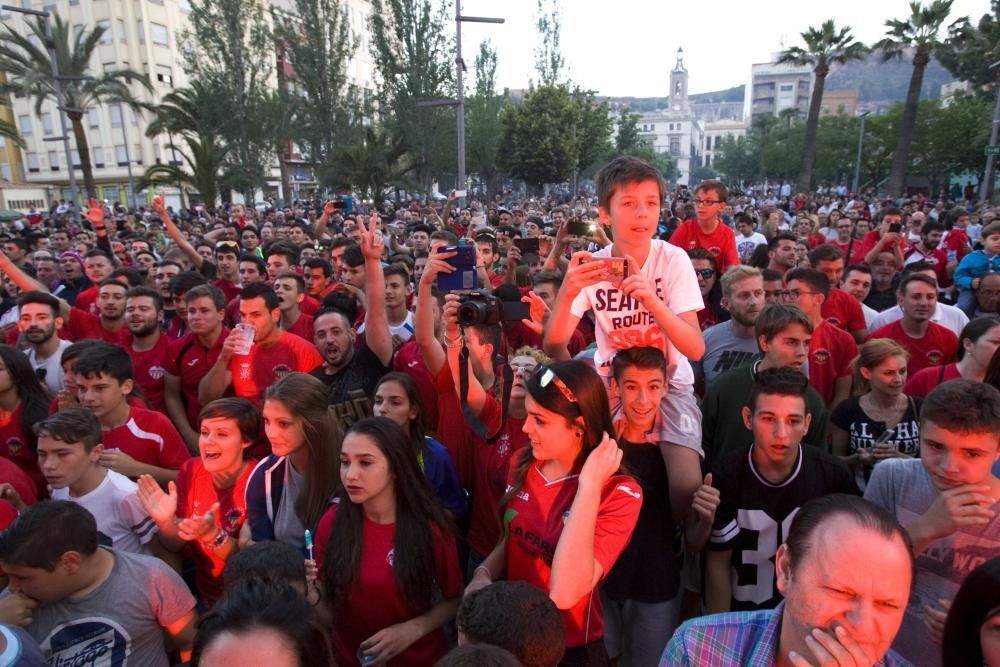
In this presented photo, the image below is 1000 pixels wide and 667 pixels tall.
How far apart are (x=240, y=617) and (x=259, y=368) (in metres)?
3.20

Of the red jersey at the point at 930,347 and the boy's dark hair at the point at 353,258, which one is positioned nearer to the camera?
the red jersey at the point at 930,347

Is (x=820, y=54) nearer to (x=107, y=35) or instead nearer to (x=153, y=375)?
(x=153, y=375)

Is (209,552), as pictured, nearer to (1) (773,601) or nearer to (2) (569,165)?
(1) (773,601)

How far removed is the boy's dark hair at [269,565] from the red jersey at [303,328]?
3.38m

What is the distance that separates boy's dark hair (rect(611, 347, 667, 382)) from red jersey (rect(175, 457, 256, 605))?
6.67 ft

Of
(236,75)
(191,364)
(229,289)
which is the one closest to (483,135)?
(236,75)

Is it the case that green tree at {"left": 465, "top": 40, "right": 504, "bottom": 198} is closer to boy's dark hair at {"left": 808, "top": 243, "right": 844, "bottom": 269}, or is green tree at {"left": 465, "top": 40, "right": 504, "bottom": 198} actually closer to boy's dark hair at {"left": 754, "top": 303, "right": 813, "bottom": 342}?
boy's dark hair at {"left": 808, "top": 243, "right": 844, "bottom": 269}

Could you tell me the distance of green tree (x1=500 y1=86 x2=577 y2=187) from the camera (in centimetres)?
3462

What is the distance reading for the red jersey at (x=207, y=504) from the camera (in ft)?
10.9

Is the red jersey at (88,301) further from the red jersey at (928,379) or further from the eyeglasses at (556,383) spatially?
the red jersey at (928,379)

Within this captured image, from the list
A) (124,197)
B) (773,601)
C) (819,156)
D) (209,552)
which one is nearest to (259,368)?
(209,552)

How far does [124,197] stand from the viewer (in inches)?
1875

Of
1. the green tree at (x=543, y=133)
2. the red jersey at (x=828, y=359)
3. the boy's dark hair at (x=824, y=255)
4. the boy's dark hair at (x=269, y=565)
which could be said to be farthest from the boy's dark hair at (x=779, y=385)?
the green tree at (x=543, y=133)

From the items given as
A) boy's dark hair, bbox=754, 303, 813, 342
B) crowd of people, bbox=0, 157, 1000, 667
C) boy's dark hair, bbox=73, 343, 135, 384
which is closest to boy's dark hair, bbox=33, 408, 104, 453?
A: crowd of people, bbox=0, 157, 1000, 667
